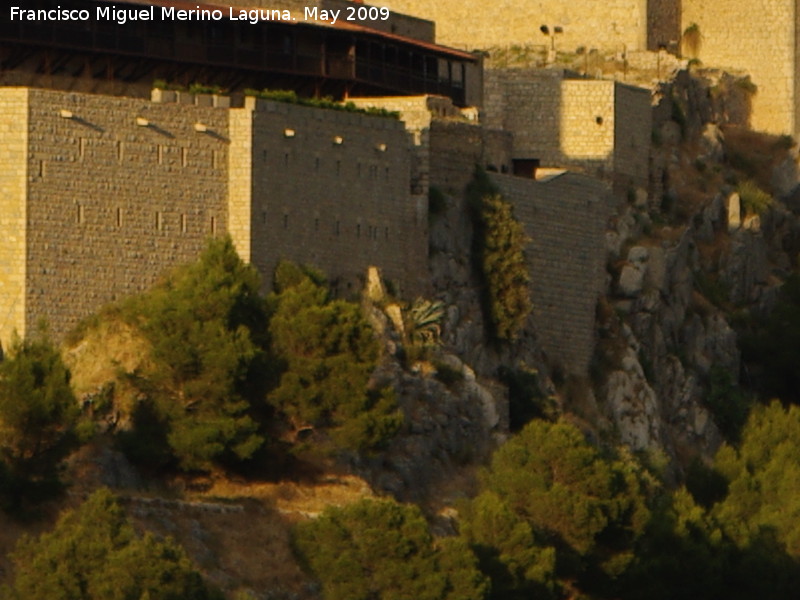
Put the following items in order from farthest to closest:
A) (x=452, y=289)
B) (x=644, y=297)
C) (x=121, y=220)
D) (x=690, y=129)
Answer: (x=690, y=129) < (x=644, y=297) < (x=452, y=289) < (x=121, y=220)

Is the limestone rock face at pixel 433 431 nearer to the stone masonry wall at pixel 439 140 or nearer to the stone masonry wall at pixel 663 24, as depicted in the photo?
the stone masonry wall at pixel 439 140

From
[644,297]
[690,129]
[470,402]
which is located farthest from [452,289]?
[690,129]

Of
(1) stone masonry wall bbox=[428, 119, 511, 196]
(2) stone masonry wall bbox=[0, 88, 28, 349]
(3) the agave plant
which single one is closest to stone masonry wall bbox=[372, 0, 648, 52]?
(1) stone masonry wall bbox=[428, 119, 511, 196]

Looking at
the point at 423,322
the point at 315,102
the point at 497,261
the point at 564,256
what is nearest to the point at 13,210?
the point at 315,102

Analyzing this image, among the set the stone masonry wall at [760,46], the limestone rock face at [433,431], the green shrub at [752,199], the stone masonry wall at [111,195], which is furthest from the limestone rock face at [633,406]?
the stone masonry wall at [760,46]

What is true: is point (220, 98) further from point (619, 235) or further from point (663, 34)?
point (663, 34)

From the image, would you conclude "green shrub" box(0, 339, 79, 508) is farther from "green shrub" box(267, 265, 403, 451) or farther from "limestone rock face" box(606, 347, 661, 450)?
"limestone rock face" box(606, 347, 661, 450)
